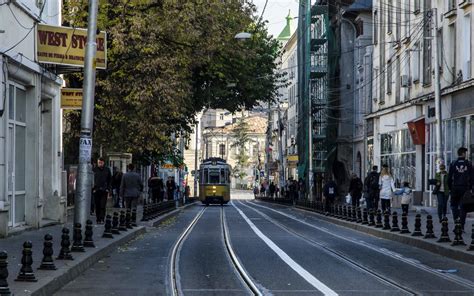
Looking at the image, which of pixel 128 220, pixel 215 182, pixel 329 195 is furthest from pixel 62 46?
pixel 215 182

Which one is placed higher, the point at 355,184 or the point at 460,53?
the point at 460,53

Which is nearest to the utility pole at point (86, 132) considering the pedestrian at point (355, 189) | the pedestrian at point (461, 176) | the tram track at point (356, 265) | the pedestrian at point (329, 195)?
the tram track at point (356, 265)

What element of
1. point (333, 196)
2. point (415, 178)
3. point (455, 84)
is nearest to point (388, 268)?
point (455, 84)

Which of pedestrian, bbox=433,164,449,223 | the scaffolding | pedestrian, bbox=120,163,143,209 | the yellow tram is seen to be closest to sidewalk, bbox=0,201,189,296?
pedestrian, bbox=120,163,143,209

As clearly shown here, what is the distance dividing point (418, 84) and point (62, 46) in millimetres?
22833

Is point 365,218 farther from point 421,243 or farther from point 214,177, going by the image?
point 214,177

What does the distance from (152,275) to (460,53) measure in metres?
22.9

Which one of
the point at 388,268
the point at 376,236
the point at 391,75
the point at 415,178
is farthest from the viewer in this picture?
the point at 391,75

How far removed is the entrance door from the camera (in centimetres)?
2083

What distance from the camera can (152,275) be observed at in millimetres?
14070


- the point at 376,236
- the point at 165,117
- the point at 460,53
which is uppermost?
the point at 460,53

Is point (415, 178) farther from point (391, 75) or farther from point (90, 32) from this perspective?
point (90, 32)

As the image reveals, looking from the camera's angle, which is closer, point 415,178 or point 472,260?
point 472,260

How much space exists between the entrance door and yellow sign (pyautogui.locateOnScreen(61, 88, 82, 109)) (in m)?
1.80
